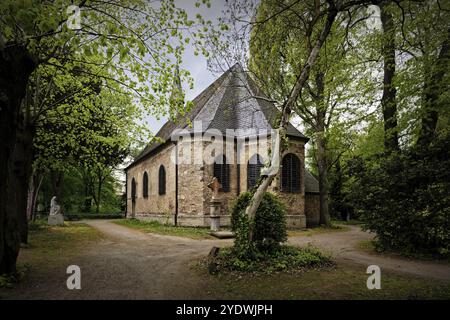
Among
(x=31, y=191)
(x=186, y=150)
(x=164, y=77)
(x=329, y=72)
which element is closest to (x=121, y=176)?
(x=31, y=191)

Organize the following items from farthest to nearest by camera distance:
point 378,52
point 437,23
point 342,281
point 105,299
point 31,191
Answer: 1. point 31,191
2. point 378,52
3. point 437,23
4. point 342,281
5. point 105,299

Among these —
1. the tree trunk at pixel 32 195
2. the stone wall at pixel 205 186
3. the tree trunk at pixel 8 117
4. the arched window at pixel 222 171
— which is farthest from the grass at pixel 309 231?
the tree trunk at pixel 32 195

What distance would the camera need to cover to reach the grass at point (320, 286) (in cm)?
467

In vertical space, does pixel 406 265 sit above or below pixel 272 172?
below

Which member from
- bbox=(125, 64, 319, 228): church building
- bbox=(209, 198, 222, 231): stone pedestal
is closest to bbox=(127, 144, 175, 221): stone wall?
bbox=(125, 64, 319, 228): church building

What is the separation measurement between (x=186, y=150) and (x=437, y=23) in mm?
13254

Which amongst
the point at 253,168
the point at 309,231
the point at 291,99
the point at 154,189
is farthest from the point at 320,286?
the point at 154,189

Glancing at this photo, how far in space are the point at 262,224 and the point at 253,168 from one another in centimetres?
1049

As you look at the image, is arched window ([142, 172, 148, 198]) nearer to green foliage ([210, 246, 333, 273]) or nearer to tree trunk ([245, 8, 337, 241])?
green foliage ([210, 246, 333, 273])

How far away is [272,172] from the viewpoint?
6.97m

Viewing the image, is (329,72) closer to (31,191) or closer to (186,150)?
(186,150)

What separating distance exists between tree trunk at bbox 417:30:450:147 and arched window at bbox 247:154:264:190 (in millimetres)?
9042

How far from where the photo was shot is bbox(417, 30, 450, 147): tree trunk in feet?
29.5

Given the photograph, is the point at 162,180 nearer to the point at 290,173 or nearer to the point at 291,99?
the point at 290,173
